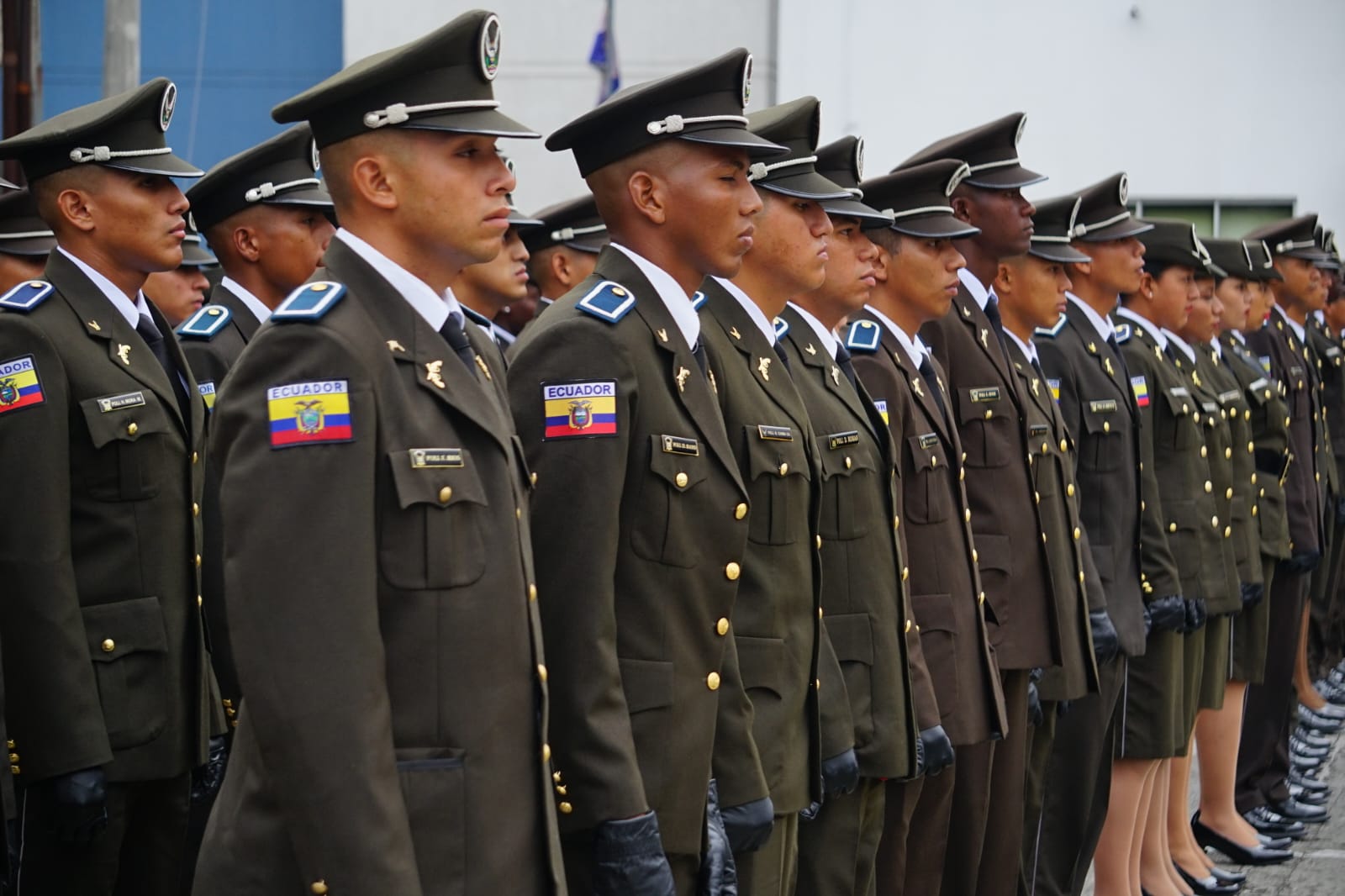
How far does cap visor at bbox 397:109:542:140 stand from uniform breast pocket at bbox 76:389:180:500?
4.83 ft

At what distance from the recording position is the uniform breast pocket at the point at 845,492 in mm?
4242

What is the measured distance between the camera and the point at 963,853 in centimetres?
512

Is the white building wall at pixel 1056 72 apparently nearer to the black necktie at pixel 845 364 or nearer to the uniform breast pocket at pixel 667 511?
the black necktie at pixel 845 364

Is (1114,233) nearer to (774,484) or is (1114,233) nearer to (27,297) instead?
(774,484)

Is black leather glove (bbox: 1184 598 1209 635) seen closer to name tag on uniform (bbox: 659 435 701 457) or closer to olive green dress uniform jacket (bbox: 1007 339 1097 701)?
olive green dress uniform jacket (bbox: 1007 339 1097 701)

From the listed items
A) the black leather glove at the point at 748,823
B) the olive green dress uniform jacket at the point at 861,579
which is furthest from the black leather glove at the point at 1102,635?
the black leather glove at the point at 748,823

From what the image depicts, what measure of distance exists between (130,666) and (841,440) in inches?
66.7

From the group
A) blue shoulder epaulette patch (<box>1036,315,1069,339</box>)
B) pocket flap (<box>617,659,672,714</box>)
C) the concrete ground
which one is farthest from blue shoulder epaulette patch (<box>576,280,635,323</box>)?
the concrete ground

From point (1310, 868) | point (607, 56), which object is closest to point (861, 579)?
point (1310, 868)

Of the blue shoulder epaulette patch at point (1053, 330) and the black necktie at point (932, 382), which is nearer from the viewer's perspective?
the black necktie at point (932, 382)

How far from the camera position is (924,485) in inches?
188

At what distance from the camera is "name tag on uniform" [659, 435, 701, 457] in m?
3.37

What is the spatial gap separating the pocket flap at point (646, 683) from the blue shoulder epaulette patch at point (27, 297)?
1.66 metres

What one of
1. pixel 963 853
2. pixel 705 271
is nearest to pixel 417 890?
pixel 705 271
